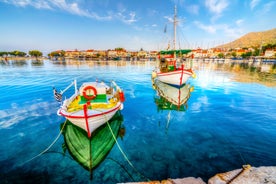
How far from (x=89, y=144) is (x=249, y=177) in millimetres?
7780

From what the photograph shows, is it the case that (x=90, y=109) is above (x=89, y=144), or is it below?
above

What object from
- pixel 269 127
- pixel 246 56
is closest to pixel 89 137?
pixel 269 127

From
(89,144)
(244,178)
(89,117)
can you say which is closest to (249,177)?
(244,178)

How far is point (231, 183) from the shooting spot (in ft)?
15.0

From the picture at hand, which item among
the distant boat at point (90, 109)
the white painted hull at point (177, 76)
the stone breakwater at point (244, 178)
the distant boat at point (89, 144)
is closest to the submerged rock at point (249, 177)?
the stone breakwater at point (244, 178)

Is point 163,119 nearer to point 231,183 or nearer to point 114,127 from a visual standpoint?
point 114,127

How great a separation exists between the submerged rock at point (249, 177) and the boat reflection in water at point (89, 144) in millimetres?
5409

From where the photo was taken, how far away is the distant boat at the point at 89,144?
701 centimetres

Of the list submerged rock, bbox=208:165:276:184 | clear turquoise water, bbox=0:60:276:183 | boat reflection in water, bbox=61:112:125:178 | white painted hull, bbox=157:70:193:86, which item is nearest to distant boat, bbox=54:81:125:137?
boat reflection in water, bbox=61:112:125:178

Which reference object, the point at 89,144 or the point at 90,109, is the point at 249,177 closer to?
the point at 89,144

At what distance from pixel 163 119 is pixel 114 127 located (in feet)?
14.7

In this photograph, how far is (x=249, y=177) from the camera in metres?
4.80

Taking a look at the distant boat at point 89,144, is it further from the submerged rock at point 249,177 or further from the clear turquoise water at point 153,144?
the submerged rock at point 249,177

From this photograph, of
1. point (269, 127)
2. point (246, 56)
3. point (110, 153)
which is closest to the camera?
point (110, 153)
